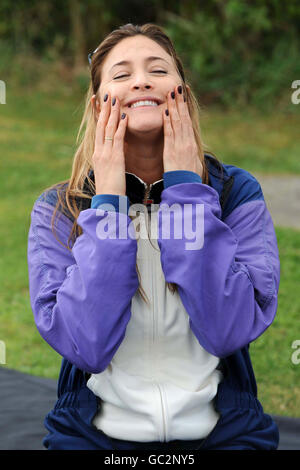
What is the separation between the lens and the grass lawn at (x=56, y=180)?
4.76 m

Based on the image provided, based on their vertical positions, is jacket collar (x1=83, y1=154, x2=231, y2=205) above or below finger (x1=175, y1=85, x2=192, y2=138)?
below

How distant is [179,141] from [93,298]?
0.62 m

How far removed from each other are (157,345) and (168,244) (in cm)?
34

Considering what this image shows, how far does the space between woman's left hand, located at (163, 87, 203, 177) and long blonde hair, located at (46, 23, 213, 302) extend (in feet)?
0.44

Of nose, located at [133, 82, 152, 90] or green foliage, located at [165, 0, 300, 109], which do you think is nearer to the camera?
nose, located at [133, 82, 152, 90]

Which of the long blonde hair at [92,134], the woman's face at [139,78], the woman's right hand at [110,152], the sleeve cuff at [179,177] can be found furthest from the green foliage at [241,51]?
the sleeve cuff at [179,177]

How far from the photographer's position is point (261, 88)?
13.2 meters

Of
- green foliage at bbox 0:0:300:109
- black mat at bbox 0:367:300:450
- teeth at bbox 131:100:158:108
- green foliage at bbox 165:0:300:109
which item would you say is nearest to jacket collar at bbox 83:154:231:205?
teeth at bbox 131:100:158:108

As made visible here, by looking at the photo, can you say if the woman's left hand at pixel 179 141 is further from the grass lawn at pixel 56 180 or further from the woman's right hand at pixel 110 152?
the grass lawn at pixel 56 180

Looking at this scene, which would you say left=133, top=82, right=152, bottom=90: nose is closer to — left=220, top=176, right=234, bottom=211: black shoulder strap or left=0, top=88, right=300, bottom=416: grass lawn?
left=220, top=176, right=234, bottom=211: black shoulder strap

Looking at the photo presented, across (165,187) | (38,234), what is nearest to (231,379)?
(165,187)

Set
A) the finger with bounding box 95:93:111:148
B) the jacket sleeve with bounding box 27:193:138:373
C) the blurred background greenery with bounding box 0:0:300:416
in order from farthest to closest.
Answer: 1. the blurred background greenery with bounding box 0:0:300:416
2. the finger with bounding box 95:93:111:148
3. the jacket sleeve with bounding box 27:193:138:373

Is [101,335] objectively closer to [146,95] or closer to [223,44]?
[146,95]

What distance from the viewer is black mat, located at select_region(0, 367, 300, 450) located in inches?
123
